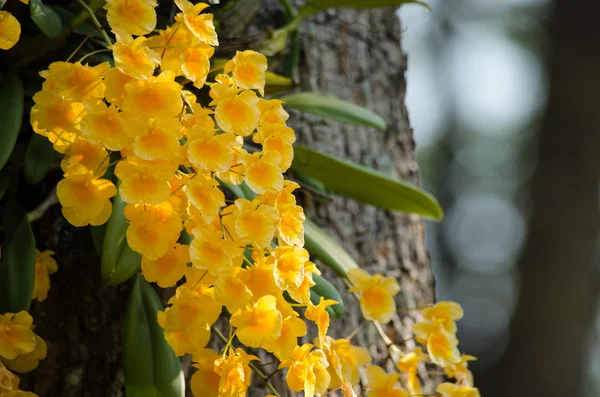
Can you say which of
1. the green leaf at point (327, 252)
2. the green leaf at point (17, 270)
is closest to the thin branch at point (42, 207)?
the green leaf at point (17, 270)

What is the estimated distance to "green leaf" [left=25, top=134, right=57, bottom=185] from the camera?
78 cm

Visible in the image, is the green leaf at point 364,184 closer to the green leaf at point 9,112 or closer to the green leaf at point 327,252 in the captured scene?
the green leaf at point 327,252

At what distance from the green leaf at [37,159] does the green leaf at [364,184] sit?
1.25 feet

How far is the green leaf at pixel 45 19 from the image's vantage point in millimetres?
774

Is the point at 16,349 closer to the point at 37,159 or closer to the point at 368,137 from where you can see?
the point at 37,159

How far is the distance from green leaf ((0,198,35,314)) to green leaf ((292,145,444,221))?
1.41ft

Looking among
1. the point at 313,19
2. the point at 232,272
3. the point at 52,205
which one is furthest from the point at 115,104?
the point at 313,19

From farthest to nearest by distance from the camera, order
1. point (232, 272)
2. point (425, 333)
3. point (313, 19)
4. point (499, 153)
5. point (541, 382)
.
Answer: point (499, 153) → point (541, 382) → point (313, 19) → point (425, 333) → point (232, 272)

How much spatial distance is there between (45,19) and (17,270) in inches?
12.0

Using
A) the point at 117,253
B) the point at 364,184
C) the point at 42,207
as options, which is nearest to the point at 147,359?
the point at 117,253

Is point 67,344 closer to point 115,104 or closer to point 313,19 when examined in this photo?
point 115,104

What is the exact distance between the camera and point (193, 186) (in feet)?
1.90

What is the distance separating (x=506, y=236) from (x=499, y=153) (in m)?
1.18

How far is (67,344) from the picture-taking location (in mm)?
855
